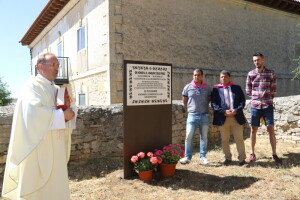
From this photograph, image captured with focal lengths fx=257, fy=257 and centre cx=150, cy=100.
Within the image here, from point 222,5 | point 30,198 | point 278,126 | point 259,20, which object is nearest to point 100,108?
point 30,198

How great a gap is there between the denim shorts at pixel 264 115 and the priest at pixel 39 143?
3.46 m

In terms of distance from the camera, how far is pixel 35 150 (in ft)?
9.05

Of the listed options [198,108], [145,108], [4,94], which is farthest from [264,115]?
[4,94]

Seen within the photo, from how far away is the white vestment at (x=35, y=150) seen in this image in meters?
2.68

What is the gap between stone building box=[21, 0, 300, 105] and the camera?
28.9 feet

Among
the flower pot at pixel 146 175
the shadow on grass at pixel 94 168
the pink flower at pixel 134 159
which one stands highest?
the pink flower at pixel 134 159

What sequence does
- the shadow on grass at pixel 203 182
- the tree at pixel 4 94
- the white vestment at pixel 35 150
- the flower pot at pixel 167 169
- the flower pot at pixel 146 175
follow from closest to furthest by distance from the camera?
the white vestment at pixel 35 150
the shadow on grass at pixel 203 182
the flower pot at pixel 146 175
the flower pot at pixel 167 169
the tree at pixel 4 94

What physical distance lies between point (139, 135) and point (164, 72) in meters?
1.24

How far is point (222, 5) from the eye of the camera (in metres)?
11.1

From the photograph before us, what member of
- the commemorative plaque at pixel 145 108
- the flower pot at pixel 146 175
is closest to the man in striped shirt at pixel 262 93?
the commemorative plaque at pixel 145 108

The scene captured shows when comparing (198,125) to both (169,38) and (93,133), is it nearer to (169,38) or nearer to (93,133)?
(93,133)

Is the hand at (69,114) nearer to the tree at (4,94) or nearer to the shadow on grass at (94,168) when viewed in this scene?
the shadow on grass at (94,168)

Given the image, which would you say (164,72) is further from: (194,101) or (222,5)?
(222,5)

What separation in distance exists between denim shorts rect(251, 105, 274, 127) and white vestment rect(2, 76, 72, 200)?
3586 mm
